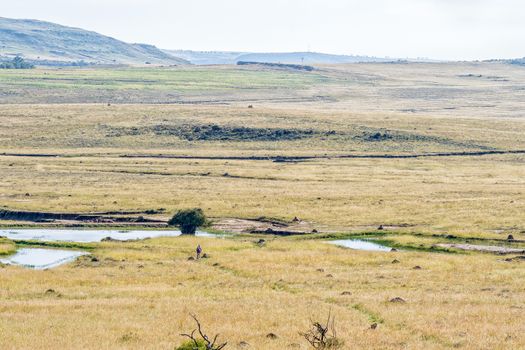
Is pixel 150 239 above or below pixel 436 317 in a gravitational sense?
below

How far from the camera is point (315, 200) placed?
7444 centimetres

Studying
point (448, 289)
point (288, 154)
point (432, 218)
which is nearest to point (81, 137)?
point (288, 154)

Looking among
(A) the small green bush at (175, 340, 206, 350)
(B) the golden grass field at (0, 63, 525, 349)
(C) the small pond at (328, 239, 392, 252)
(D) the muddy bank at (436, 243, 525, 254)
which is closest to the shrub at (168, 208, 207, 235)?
(B) the golden grass field at (0, 63, 525, 349)

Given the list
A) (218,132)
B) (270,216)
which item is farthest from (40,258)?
(218,132)

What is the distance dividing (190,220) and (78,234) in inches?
287

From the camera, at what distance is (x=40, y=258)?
50719mm

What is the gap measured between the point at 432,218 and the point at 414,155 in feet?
157

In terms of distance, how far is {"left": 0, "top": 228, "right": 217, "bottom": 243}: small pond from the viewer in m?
58.5

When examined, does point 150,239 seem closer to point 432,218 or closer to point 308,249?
point 308,249

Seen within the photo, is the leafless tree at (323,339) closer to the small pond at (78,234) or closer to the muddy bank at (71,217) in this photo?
the small pond at (78,234)

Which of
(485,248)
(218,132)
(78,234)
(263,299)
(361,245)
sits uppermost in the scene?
(263,299)

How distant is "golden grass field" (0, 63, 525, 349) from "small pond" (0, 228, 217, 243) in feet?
11.5

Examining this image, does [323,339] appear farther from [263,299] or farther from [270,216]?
[270,216]

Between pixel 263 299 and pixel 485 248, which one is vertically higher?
pixel 263 299
